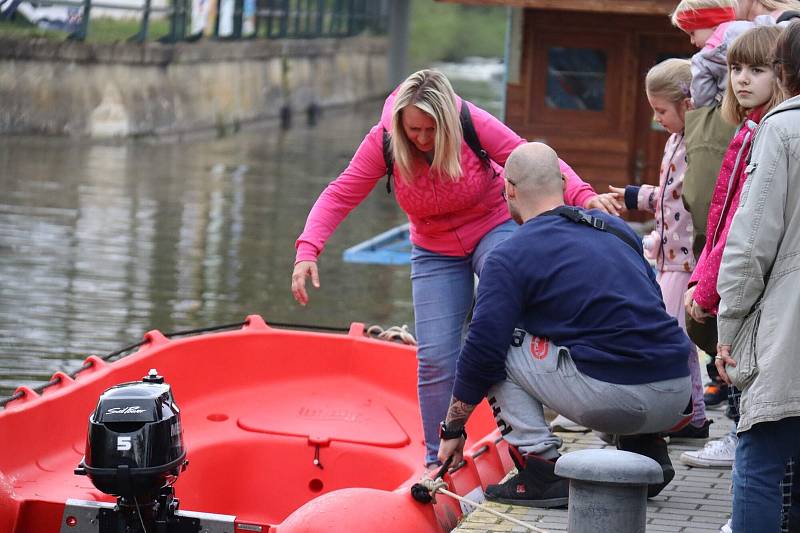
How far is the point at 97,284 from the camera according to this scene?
1193cm

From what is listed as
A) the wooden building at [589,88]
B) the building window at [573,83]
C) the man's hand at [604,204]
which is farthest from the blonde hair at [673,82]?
the building window at [573,83]

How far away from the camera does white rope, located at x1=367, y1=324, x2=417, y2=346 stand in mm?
7543

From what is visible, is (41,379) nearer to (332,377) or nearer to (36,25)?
(332,377)

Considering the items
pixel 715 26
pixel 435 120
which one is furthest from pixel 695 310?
pixel 715 26

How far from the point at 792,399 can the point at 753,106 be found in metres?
1.06

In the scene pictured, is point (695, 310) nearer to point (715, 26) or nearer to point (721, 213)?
point (721, 213)

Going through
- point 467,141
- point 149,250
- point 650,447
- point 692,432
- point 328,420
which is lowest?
point 149,250

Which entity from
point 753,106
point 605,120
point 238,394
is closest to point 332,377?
point 238,394

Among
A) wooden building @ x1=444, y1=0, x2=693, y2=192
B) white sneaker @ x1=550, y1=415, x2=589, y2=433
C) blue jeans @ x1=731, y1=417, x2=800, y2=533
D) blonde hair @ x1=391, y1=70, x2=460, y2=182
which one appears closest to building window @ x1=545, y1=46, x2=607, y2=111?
wooden building @ x1=444, y1=0, x2=693, y2=192

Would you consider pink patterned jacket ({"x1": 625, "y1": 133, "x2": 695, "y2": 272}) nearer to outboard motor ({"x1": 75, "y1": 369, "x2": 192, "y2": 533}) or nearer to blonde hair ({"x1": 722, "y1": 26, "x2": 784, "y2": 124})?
blonde hair ({"x1": 722, "y1": 26, "x2": 784, "y2": 124})

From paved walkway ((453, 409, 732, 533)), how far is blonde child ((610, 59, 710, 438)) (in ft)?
1.29

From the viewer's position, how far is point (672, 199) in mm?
5773

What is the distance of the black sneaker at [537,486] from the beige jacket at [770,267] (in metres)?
1.06

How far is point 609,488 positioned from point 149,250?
10307 mm
